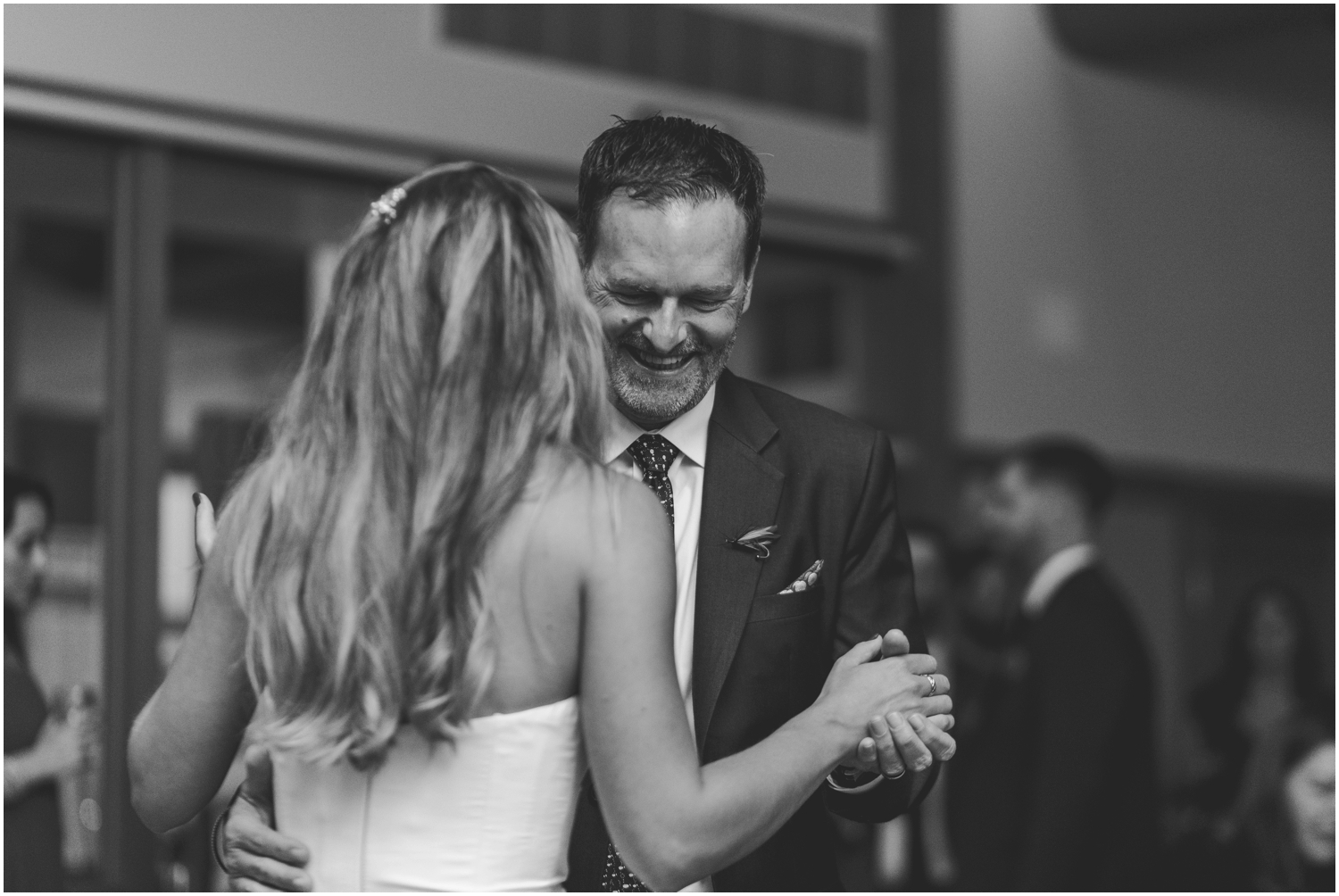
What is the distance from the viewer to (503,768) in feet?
4.71

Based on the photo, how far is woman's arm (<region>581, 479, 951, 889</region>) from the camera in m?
1.41

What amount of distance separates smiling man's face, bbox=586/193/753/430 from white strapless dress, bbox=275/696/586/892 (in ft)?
1.95

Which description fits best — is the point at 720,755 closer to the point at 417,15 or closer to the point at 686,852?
the point at 686,852

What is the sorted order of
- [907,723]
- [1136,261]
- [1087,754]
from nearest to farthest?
1. [907,723]
2. [1087,754]
3. [1136,261]

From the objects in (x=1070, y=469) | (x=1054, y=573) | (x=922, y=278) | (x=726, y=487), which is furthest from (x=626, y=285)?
(x=922, y=278)

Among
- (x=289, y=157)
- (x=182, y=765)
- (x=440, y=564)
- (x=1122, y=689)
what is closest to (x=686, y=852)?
(x=440, y=564)

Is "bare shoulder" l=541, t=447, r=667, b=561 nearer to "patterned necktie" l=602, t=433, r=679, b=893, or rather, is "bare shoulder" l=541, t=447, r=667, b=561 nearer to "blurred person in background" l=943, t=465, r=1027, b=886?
"patterned necktie" l=602, t=433, r=679, b=893

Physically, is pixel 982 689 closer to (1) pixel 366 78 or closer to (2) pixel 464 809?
(1) pixel 366 78

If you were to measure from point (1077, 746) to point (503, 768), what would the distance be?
282 cm

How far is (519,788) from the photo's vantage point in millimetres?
1442

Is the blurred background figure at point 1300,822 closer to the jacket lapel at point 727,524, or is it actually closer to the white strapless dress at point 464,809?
the jacket lapel at point 727,524

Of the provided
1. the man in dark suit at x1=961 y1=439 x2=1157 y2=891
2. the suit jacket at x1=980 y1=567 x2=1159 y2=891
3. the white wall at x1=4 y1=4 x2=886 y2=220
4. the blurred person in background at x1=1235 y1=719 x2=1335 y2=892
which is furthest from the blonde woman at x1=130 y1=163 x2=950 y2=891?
the white wall at x1=4 y1=4 x2=886 y2=220

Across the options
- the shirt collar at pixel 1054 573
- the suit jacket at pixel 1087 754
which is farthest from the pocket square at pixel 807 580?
the shirt collar at pixel 1054 573

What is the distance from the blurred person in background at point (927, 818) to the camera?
540 cm
